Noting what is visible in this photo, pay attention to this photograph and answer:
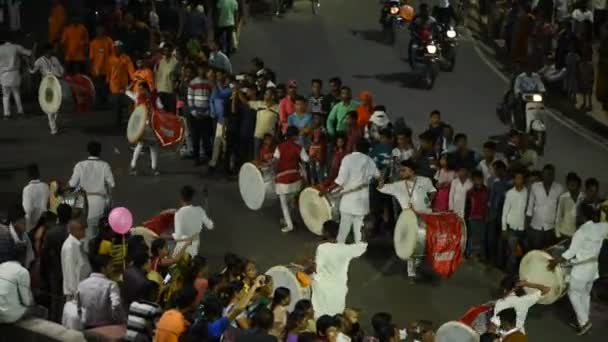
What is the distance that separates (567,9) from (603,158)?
6.60 m

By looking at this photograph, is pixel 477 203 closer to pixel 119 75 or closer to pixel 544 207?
pixel 544 207

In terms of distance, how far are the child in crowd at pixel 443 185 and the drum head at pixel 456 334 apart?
12.4 feet

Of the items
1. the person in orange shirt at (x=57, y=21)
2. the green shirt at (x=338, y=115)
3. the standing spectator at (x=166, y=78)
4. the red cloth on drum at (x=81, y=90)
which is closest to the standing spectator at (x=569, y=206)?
the green shirt at (x=338, y=115)

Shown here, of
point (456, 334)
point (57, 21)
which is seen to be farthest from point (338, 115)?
point (57, 21)

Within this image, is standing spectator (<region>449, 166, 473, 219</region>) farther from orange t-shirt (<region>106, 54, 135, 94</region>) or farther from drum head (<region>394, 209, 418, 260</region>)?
orange t-shirt (<region>106, 54, 135, 94</region>)

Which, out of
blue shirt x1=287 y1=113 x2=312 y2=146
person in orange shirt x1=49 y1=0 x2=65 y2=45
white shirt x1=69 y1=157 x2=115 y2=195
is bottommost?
white shirt x1=69 y1=157 x2=115 y2=195

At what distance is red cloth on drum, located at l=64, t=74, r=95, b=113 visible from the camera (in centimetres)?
2430

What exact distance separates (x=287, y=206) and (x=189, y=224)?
2.89 meters

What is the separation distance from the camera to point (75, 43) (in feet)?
84.3

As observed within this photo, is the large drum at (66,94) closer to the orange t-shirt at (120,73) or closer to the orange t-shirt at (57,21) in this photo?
the orange t-shirt at (120,73)

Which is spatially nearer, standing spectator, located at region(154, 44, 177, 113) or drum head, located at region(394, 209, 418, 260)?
drum head, located at region(394, 209, 418, 260)

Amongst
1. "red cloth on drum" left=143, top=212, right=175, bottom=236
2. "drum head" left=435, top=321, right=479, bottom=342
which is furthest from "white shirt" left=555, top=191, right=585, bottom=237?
"red cloth on drum" left=143, top=212, right=175, bottom=236

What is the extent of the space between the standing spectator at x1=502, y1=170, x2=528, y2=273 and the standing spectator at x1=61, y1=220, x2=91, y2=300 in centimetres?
566

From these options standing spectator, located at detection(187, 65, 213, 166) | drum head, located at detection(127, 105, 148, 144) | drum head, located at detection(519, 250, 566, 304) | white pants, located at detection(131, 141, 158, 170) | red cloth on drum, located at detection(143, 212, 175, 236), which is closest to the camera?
drum head, located at detection(519, 250, 566, 304)
